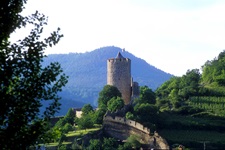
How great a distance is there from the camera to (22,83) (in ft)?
36.4

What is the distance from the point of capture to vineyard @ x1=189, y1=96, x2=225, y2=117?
2402 inches

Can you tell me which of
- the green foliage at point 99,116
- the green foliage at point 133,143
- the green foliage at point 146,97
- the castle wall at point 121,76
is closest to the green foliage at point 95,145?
the green foliage at point 133,143

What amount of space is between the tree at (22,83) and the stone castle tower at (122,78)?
46.0 metres

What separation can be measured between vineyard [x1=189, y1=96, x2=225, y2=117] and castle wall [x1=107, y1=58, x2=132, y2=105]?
8281 mm

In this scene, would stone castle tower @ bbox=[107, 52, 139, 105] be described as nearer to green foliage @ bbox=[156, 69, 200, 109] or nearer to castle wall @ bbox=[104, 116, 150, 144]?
green foliage @ bbox=[156, 69, 200, 109]

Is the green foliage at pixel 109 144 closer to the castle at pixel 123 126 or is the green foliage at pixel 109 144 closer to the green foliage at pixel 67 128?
the castle at pixel 123 126

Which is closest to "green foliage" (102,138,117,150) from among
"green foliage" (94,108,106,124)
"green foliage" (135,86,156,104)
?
"green foliage" (94,108,106,124)

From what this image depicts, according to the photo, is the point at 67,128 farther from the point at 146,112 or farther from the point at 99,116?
the point at 146,112

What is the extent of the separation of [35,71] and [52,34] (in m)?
0.91

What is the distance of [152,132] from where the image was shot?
1922 inches

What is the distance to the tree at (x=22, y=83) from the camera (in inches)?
430

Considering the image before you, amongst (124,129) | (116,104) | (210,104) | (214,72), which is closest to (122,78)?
(116,104)

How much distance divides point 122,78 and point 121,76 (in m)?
0.23

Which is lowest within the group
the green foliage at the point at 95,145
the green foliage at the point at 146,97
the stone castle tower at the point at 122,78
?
the green foliage at the point at 95,145
